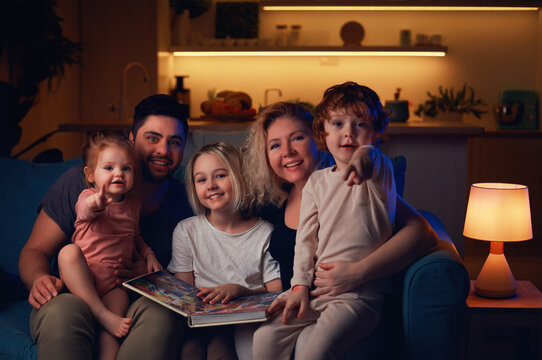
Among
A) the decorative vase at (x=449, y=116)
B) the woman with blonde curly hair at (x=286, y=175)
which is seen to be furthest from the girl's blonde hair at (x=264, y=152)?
the decorative vase at (x=449, y=116)

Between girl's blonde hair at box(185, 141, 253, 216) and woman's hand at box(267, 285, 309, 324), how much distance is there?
13.9 inches

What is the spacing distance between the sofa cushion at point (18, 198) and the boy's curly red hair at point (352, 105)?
0.99 metres

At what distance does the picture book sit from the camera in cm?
154

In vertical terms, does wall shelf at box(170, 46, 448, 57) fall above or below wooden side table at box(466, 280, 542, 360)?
above

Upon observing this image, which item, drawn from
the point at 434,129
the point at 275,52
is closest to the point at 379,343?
the point at 434,129

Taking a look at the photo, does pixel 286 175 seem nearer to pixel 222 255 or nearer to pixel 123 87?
pixel 222 255

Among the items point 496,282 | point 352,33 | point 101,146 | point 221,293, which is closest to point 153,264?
point 221,293

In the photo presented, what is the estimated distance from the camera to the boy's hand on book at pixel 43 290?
1675mm

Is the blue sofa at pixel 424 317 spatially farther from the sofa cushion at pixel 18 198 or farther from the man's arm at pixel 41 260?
the sofa cushion at pixel 18 198

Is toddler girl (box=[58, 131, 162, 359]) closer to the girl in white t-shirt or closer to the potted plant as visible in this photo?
the girl in white t-shirt

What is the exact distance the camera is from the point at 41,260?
1830mm

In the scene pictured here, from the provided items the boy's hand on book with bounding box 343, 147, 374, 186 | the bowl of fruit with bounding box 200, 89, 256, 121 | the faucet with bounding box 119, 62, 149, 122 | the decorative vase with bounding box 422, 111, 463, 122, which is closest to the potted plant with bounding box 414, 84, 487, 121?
the decorative vase with bounding box 422, 111, 463, 122

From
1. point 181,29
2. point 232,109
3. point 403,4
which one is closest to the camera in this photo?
point 232,109

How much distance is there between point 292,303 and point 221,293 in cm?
22
